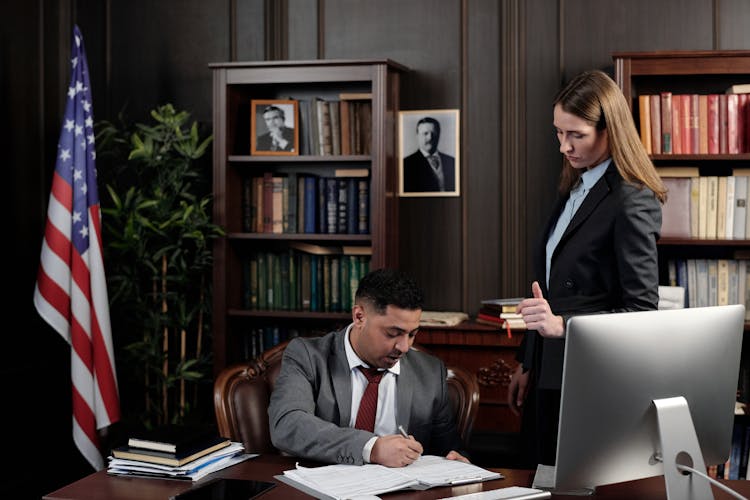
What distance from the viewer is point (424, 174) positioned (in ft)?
13.4

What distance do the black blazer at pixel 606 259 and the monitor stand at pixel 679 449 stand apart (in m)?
0.63

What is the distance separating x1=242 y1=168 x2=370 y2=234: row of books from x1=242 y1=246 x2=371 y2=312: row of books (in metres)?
0.11

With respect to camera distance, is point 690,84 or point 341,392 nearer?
point 341,392

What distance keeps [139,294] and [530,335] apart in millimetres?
2103

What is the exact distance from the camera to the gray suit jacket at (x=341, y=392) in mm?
2162

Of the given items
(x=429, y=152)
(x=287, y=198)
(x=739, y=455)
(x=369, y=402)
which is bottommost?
(x=739, y=455)

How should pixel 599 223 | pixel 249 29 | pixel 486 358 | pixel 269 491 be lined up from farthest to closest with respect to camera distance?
pixel 249 29
pixel 486 358
pixel 599 223
pixel 269 491

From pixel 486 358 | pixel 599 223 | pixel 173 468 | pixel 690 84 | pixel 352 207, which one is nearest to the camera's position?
pixel 173 468

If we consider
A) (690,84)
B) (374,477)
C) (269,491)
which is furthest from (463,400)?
(690,84)

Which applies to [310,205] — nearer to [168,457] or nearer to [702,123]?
[702,123]

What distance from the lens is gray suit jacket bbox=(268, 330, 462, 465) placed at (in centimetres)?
216

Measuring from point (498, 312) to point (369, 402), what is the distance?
1479 mm

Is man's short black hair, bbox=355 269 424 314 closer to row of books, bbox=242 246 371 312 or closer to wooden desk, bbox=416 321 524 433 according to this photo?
wooden desk, bbox=416 321 524 433

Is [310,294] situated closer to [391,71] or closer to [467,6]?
[391,71]
